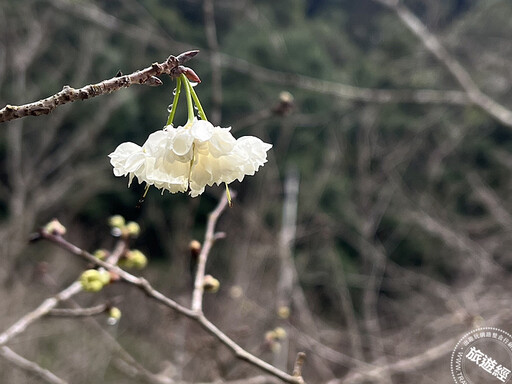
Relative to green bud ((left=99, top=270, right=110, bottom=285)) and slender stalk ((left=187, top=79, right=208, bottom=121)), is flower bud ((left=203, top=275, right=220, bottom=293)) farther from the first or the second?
slender stalk ((left=187, top=79, right=208, bottom=121))

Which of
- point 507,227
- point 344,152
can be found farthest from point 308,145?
point 507,227

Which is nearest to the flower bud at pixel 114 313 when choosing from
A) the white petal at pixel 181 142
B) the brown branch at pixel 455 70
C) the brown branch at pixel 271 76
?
the white petal at pixel 181 142

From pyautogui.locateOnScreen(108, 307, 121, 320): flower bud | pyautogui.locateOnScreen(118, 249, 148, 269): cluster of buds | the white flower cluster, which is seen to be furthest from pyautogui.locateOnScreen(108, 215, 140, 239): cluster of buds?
the white flower cluster

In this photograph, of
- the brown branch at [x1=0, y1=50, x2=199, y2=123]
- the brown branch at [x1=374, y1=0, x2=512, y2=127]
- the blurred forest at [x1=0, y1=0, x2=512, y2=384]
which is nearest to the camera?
the brown branch at [x1=0, y1=50, x2=199, y2=123]

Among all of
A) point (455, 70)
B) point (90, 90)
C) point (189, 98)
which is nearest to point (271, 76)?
point (455, 70)

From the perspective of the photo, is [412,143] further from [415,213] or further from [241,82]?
[241,82]

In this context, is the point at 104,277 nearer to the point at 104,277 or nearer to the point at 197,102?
the point at 104,277

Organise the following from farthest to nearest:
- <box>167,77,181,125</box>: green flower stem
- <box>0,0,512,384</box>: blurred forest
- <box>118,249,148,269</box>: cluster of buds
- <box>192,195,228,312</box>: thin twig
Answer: <box>0,0,512,384</box>: blurred forest → <box>118,249,148,269</box>: cluster of buds → <box>192,195,228,312</box>: thin twig → <box>167,77,181,125</box>: green flower stem
